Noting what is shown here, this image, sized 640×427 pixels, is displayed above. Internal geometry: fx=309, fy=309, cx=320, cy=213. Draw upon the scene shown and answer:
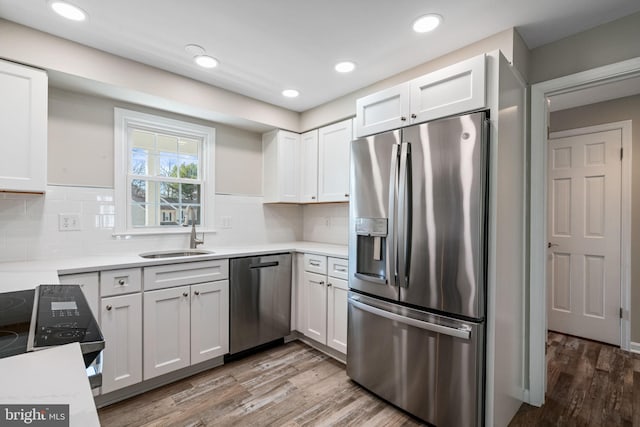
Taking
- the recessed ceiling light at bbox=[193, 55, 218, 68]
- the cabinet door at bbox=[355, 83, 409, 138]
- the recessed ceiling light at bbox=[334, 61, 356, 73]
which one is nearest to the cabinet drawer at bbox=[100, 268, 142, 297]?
the recessed ceiling light at bbox=[193, 55, 218, 68]

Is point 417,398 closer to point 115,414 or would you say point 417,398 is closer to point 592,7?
point 115,414

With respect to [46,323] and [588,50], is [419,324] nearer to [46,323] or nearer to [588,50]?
[46,323]

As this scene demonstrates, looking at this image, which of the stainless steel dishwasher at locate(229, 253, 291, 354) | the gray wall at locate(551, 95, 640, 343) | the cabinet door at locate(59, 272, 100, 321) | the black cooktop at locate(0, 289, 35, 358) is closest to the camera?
the black cooktop at locate(0, 289, 35, 358)

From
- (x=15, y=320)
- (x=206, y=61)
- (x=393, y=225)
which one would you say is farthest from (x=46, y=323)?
(x=206, y=61)

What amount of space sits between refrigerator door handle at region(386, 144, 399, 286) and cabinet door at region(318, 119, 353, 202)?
39.2 inches

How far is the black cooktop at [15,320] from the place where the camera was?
0.74 metres

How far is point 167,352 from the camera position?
7.37 ft

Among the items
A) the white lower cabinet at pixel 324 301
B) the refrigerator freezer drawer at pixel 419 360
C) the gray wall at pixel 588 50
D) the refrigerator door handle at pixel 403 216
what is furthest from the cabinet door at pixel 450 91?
the white lower cabinet at pixel 324 301

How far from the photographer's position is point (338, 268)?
2.55 meters

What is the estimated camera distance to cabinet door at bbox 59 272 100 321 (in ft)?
6.14

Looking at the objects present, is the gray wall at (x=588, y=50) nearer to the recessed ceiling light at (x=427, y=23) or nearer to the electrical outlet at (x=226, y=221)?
the recessed ceiling light at (x=427, y=23)

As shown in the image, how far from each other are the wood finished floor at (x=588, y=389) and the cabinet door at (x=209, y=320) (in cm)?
208

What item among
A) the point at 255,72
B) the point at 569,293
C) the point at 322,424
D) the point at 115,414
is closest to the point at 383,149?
the point at 255,72

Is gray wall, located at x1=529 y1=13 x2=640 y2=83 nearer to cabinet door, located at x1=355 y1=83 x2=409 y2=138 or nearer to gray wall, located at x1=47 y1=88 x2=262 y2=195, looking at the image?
cabinet door, located at x1=355 y1=83 x2=409 y2=138
